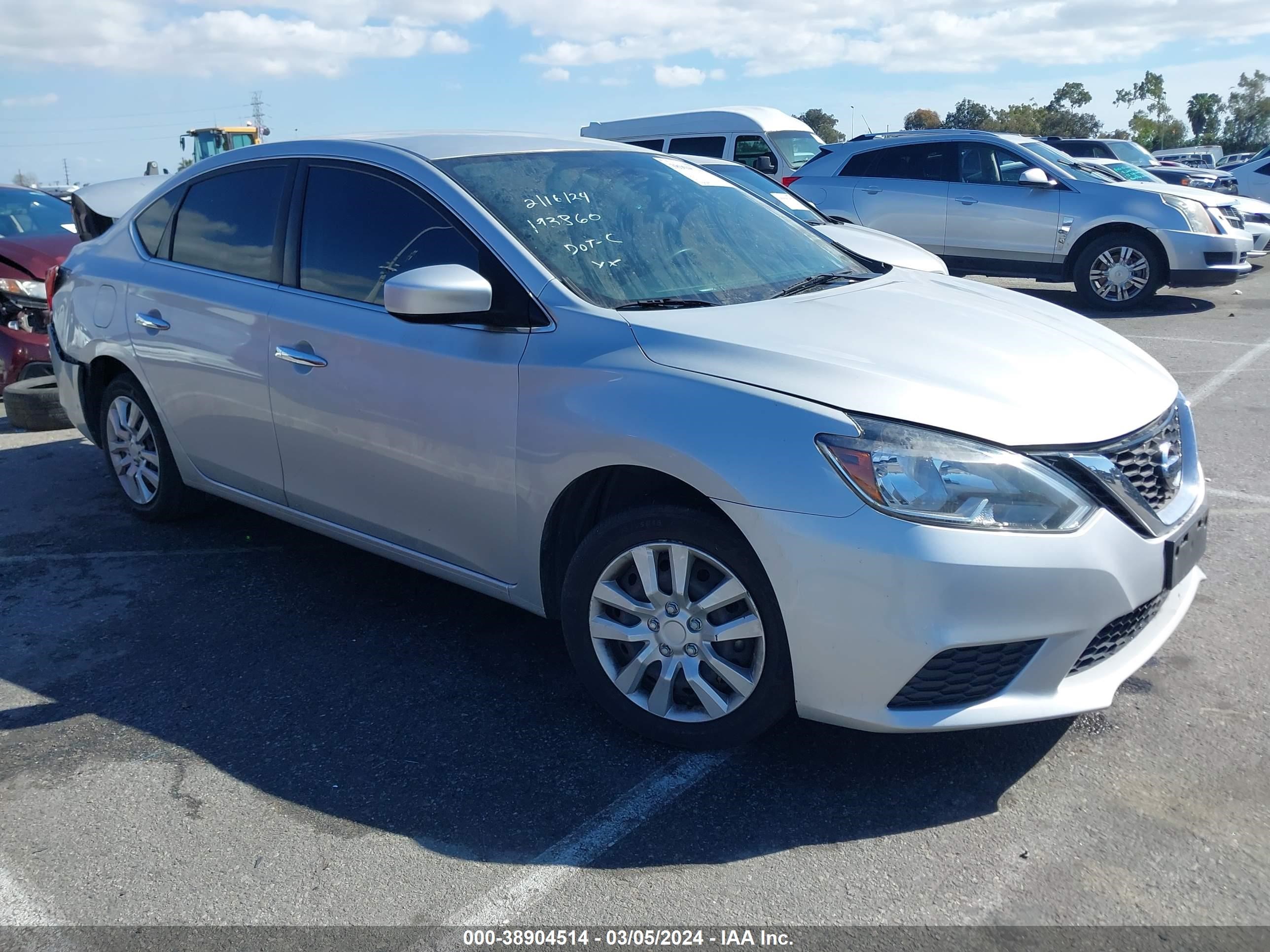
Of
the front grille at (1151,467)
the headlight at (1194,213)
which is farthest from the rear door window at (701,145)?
the front grille at (1151,467)

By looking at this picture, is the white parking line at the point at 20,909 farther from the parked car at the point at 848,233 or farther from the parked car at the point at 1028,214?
the parked car at the point at 1028,214

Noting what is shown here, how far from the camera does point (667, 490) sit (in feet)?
10.6

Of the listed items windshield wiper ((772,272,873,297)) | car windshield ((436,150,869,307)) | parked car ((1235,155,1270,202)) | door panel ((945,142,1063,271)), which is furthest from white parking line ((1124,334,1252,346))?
parked car ((1235,155,1270,202))

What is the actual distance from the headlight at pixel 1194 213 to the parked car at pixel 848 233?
4.19m

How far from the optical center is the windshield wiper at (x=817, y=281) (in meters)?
3.76

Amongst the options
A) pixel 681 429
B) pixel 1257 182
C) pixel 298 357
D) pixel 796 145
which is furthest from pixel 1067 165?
pixel 681 429

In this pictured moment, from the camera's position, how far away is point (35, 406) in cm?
738

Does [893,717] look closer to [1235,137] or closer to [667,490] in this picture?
[667,490]

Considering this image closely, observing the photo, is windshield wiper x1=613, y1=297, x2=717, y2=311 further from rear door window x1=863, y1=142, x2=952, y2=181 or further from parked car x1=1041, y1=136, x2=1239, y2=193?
parked car x1=1041, y1=136, x2=1239, y2=193

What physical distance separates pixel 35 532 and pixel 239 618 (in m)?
1.80

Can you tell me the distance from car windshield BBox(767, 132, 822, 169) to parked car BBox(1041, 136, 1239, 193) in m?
4.18

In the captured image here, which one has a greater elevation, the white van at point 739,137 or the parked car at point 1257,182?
the white van at point 739,137

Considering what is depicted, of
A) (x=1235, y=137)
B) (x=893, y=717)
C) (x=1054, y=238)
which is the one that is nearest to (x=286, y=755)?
(x=893, y=717)

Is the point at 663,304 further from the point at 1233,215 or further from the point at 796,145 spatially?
the point at 796,145
